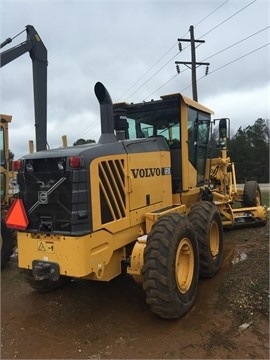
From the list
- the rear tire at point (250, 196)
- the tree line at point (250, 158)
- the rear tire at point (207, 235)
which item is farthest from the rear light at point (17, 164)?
the tree line at point (250, 158)

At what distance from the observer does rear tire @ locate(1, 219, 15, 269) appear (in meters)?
6.82

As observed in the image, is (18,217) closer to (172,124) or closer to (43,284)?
(43,284)

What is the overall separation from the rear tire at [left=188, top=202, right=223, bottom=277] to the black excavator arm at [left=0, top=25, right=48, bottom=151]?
3.27m

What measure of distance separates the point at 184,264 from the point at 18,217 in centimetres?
216

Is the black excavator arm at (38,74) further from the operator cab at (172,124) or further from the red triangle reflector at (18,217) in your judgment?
the red triangle reflector at (18,217)

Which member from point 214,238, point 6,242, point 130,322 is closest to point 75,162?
point 130,322

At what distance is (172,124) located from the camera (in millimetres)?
6152

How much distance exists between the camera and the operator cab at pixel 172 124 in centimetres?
605

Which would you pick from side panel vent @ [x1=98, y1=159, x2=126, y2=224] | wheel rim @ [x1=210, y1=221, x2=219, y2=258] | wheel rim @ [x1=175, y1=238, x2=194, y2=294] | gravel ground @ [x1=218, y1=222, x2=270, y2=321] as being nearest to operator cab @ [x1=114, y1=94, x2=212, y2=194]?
wheel rim @ [x1=210, y1=221, x2=219, y2=258]

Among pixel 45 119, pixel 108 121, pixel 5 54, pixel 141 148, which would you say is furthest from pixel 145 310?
pixel 5 54

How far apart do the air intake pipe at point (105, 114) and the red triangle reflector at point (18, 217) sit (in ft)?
4.08

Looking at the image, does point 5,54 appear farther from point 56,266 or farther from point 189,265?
point 189,265

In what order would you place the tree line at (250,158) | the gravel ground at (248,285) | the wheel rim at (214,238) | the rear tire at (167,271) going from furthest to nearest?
1. the tree line at (250,158)
2. the wheel rim at (214,238)
3. the gravel ground at (248,285)
4. the rear tire at (167,271)

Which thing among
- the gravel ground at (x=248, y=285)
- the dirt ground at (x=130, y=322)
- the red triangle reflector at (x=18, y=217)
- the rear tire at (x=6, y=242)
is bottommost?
the dirt ground at (x=130, y=322)
